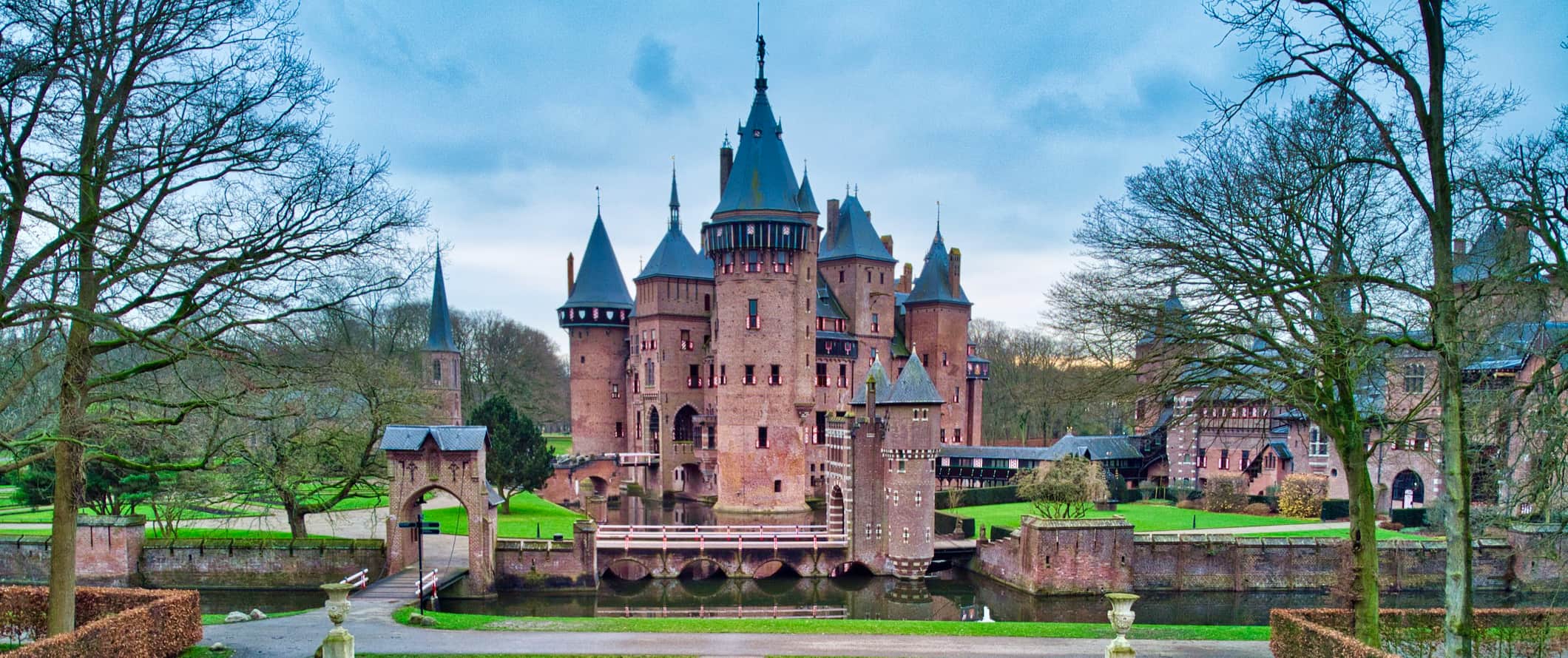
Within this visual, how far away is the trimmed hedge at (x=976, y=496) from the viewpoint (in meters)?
42.4

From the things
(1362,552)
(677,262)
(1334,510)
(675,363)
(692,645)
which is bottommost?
(1334,510)

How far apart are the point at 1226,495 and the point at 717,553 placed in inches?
861

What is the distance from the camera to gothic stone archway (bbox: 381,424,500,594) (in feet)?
81.6

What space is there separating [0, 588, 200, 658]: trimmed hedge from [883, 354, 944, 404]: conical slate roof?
1854 cm

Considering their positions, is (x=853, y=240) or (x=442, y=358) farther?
(x=442, y=358)

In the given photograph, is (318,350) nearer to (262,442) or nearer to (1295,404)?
(1295,404)

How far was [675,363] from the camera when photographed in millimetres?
47906

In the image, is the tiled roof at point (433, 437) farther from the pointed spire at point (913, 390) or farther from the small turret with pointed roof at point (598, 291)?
the small turret with pointed roof at point (598, 291)

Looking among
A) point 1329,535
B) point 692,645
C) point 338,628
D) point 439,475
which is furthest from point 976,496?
point 338,628

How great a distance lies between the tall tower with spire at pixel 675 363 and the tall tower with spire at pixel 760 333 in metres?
5.31

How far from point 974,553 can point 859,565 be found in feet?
12.0

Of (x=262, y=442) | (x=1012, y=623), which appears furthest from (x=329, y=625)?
(x=1012, y=623)

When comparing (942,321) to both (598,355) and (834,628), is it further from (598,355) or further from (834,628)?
(834,628)

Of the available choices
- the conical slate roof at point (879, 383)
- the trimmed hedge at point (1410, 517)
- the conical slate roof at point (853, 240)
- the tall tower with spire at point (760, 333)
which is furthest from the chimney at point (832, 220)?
the trimmed hedge at point (1410, 517)
